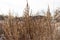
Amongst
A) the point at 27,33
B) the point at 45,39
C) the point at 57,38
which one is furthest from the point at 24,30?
the point at 57,38

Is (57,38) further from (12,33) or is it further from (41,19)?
(12,33)

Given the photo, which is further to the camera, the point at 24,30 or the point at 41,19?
the point at 41,19

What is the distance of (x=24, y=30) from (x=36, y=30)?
0.26 metres

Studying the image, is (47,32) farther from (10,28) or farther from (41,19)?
(10,28)

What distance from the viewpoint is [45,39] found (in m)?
5.21

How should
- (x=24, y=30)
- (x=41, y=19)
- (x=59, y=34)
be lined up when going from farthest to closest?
(x=59, y=34) → (x=41, y=19) → (x=24, y=30)

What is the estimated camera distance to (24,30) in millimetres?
5121

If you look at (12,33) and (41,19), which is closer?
(12,33)

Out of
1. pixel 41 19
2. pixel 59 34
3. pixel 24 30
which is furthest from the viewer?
pixel 59 34

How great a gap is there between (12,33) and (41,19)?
74 centimetres

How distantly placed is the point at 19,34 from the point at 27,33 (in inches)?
6.3

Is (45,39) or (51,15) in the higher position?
(51,15)

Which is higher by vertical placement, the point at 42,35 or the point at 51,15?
the point at 51,15

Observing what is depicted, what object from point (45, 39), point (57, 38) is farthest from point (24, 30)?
point (57, 38)
